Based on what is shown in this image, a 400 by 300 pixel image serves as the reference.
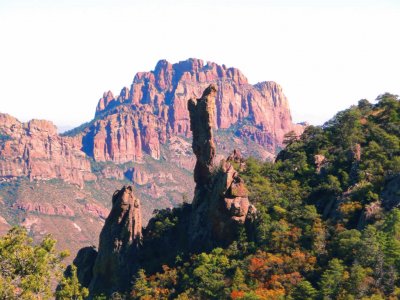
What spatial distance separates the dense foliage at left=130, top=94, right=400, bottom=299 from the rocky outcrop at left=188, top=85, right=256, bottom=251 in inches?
76.8

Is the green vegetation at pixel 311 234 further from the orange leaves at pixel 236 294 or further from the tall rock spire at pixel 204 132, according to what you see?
the tall rock spire at pixel 204 132

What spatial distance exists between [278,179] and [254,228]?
44.6ft

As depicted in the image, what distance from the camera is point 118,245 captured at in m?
69.7

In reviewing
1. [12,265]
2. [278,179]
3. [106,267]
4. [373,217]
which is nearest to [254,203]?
[278,179]

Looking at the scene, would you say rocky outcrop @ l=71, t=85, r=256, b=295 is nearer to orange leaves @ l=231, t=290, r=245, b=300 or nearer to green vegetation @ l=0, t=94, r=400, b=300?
green vegetation @ l=0, t=94, r=400, b=300

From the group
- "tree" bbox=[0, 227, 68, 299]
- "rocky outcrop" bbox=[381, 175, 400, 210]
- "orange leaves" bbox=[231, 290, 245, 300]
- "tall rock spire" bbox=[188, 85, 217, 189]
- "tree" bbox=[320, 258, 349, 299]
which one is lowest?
"orange leaves" bbox=[231, 290, 245, 300]

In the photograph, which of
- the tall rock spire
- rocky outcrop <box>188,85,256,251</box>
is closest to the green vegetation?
rocky outcrop <box>188,85,256,251</box>

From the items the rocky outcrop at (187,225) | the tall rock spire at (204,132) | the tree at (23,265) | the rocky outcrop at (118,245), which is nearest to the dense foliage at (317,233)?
the rocky outcrop at (187,225)

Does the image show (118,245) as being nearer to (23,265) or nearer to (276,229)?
(276,229)

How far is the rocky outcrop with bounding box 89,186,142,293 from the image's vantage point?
68938 mm

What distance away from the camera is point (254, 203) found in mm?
67625

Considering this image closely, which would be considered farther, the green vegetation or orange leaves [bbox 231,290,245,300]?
orange leaves [bbox 231,290,245,300]

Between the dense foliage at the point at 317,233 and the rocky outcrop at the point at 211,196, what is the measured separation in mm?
1952

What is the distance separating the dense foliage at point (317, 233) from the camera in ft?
169
